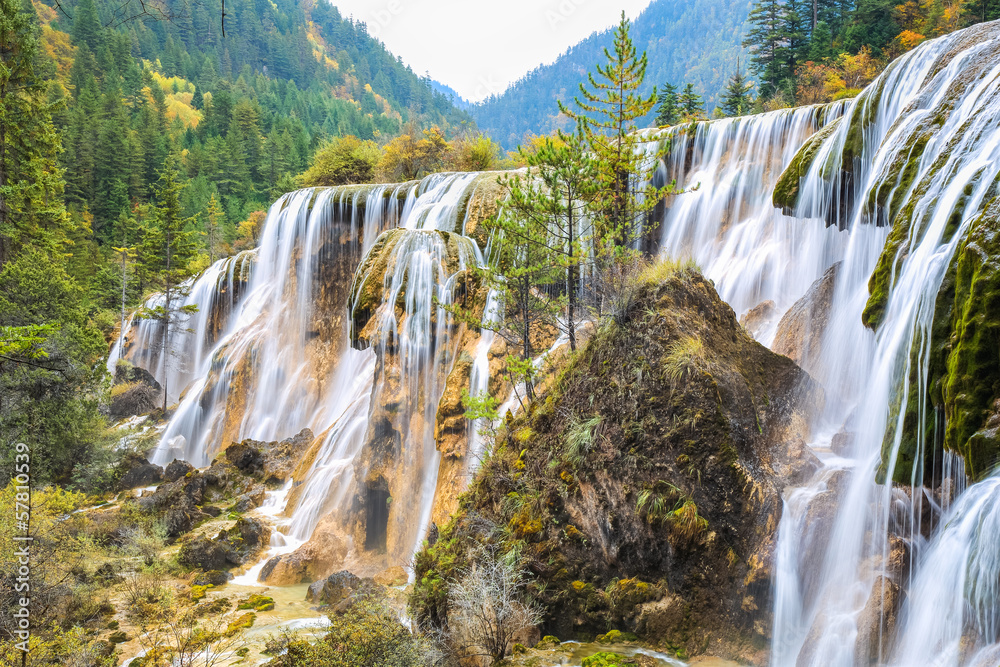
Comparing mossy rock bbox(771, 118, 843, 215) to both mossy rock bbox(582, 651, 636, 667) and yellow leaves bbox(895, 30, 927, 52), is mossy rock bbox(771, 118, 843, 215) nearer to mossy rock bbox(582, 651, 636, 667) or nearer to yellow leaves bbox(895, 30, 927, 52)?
mossy rock bbox(582, 651, 636, 667)

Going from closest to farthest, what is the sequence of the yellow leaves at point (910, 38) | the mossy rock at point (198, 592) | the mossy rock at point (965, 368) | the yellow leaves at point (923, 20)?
the mossy rock at point (965, 368) → the mossy rock at point (198, 592) → the yellow leaves at point (923, 20) → the yellow leaves at point (910, 38)

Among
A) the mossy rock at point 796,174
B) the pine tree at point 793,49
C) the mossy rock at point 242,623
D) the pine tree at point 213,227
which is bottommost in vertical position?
the mossy rock at point 242,623

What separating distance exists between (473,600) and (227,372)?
22275 mm

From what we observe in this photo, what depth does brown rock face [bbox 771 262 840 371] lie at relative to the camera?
11.0m

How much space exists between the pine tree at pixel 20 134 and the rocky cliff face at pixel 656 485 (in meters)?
17.7

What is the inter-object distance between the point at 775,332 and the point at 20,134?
A: 23013 millimetres

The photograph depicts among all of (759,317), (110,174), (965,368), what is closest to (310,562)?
(759,317)

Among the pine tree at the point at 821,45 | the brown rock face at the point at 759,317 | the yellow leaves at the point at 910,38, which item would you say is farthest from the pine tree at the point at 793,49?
the brown rock face at the point at 759,317

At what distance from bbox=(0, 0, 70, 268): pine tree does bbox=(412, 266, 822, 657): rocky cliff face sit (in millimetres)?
17659

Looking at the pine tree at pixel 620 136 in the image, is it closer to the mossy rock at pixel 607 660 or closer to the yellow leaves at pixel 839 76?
the mossy rock at pixel 607 660

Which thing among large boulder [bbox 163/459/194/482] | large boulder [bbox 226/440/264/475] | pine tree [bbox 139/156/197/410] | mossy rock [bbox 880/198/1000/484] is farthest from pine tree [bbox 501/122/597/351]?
pine tree [bbox 139/156/197/410]

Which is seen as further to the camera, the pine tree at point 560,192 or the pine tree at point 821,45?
the pine tree at point 821,45

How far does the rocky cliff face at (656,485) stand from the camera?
7.33 m

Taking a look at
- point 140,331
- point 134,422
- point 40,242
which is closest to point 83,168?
point 140,331
